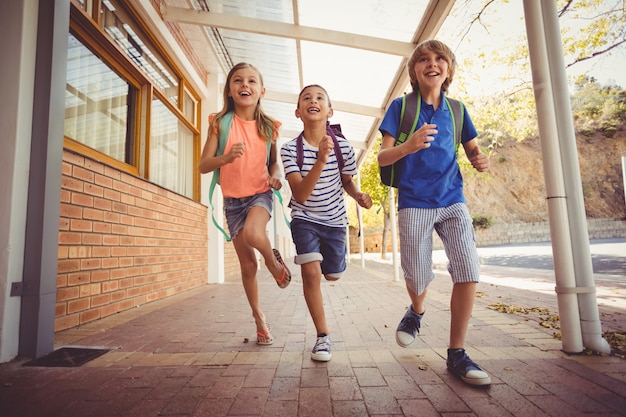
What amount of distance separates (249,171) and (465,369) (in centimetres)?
169

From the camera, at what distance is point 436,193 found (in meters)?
2.12

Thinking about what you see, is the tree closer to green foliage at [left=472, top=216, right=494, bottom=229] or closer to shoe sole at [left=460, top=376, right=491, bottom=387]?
shoe sole at [left=460, top=376, right=491, bottom=387]

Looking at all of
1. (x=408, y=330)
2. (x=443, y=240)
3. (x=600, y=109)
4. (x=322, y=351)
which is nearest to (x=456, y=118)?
(x=443, y=240)

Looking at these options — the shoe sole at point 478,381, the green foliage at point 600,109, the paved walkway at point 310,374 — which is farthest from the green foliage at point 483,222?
the shoe sole at point 478,381

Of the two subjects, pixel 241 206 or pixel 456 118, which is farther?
pixel 241 206

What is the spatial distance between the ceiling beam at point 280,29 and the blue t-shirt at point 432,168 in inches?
114

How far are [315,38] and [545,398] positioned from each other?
4549 millimetres

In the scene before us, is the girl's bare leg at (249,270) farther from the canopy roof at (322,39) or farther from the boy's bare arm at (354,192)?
the canopy roof at (322,39)

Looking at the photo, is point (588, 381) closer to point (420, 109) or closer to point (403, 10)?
point (420, 109)

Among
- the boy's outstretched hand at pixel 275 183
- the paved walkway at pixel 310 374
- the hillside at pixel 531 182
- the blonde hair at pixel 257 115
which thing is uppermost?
the hillside at pixel 531 182

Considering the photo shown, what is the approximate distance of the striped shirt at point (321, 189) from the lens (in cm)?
233

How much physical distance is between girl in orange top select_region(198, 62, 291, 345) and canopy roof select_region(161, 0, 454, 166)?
Answer: 96.1 inches

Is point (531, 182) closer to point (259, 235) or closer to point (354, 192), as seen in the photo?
point (354, 192)

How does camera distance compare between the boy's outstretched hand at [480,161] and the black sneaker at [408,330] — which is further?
the black sneaker at [408,330]
